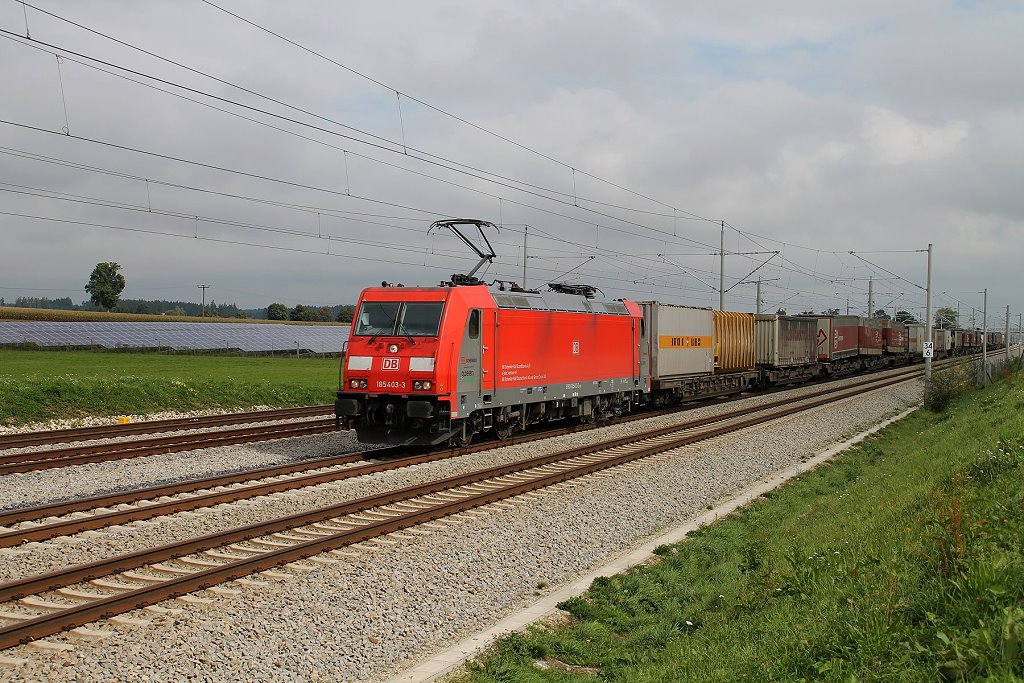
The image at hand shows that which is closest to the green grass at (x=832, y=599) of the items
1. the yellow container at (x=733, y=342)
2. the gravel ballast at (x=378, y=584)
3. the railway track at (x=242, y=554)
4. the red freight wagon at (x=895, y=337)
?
the gravel ballast at (x=378, y=584)

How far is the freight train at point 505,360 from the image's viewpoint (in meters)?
16.7

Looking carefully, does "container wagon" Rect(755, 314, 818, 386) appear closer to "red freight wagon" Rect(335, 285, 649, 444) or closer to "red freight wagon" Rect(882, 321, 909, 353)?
"red freight wagon" Rect(335, 285, 649, 444)

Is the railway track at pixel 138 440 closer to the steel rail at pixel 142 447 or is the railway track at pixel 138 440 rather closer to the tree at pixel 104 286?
the steel rail at pixel 142 447

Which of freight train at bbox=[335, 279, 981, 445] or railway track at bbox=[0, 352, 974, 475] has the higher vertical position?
freight train at bbox=[335, 279, 981, 445]

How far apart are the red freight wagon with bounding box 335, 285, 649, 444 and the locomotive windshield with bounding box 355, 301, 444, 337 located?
21mm

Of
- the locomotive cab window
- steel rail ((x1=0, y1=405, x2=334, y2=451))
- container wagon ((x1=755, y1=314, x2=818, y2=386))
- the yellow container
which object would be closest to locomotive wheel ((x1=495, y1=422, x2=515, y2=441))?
the locomotive cab window

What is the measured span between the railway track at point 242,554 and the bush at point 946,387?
16890mm

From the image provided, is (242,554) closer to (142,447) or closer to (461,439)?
(461,439)

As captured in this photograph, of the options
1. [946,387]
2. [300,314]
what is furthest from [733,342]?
[300,314]

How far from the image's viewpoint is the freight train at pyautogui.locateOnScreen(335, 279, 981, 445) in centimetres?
1666

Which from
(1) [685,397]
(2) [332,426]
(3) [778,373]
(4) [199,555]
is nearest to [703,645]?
(4) [199,555]

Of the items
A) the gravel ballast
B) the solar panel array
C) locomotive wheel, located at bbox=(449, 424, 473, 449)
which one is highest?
the solar panel array

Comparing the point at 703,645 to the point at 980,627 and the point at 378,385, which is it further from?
the point at 378,385

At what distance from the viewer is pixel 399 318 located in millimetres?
17219
